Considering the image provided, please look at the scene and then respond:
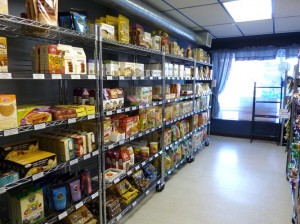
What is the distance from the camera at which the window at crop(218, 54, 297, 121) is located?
574 centimetres

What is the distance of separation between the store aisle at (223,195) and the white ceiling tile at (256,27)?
103 inches

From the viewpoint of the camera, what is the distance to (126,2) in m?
2.65

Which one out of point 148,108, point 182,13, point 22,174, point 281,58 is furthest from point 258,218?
point 281,58

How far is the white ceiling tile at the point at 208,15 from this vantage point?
352 centimetres

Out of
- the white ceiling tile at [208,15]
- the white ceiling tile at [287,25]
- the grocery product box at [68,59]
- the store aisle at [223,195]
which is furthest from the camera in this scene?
the white ceiling tile at [287,25]

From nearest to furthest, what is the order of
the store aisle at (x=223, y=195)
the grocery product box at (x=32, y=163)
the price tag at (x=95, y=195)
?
the grocery product box at (x=32, y=163)
the price tag at (x=95, y=195)
the store aisle at (x=223, y=195)

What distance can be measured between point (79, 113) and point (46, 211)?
0.82m

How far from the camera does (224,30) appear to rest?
5.03 m

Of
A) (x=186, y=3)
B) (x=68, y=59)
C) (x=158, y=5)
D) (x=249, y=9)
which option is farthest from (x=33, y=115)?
(x=249, y=9)

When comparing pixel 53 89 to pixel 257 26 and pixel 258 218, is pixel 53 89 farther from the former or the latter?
pixel 257 26

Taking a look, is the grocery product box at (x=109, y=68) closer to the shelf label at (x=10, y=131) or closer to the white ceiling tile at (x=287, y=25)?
the shelf label at (x=10, y=131)

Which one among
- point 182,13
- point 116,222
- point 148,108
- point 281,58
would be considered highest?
point 182,13

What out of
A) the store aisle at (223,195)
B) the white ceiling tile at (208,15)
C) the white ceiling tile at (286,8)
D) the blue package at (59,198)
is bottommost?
the store aisle at (223,195)

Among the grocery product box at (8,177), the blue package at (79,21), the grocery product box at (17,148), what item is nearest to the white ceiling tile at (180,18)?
the blue package at (79,21)
